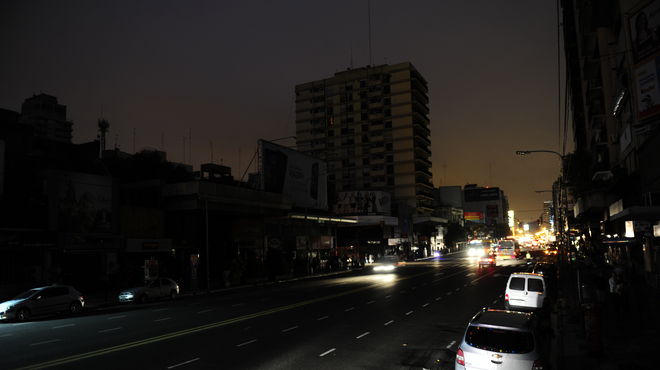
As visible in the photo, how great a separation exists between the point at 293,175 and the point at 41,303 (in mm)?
44027

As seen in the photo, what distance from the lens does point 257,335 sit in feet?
54.1

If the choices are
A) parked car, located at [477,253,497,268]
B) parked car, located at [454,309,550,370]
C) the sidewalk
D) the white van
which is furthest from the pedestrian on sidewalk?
parked car, located at [477,253,497,268]

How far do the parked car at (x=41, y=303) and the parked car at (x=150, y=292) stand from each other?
12.8 feet

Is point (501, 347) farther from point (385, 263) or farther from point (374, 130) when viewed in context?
point (374, 130)

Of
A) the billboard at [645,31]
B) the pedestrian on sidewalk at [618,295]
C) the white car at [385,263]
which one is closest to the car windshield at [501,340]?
the pedestrian on sidewalk at [618,295]

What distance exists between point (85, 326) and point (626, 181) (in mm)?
32877

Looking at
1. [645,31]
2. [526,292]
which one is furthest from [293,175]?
[526,292]

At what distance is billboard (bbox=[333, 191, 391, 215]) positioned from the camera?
99.8 m

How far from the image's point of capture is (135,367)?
39.8 ft

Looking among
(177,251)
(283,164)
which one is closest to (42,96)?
(283,164)

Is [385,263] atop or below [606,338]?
below

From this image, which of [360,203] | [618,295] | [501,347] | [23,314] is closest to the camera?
[501,347]

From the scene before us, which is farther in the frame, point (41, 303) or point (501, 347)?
point (41, 303)

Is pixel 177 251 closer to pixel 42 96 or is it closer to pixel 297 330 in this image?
pixel 297 330
